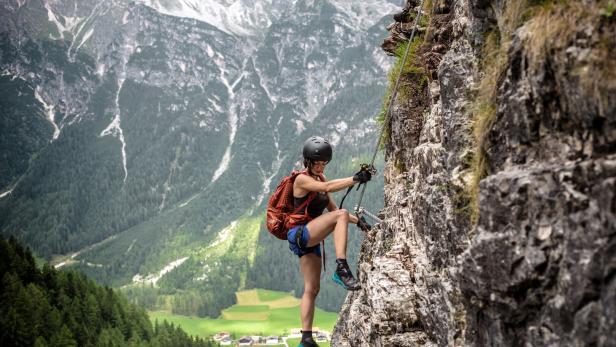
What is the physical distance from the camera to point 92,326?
90.4 m

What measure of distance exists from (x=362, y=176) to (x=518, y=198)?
448 cm

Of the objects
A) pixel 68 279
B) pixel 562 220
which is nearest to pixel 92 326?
pixel 68 279

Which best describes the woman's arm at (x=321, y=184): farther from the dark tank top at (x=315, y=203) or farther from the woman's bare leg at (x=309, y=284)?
the woman's bare leg at (x=309, y=284)

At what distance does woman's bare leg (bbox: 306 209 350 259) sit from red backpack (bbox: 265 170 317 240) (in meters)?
0.36

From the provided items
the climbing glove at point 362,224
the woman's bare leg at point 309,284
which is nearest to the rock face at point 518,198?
the woman's bare leg at point 309,284

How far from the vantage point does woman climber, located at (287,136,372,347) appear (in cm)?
1061

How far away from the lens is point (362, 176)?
10594 mm

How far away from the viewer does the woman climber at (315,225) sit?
10609 mm

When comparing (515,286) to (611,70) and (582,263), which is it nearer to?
(582,263)

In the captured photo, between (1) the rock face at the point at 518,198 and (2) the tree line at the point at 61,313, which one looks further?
(2) the tree line at the point at 61,313

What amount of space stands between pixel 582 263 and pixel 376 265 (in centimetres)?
577

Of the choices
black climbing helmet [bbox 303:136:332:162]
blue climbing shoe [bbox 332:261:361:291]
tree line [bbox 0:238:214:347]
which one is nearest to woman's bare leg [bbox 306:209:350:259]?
blue climbing shoe [bbox 332:261:361:291]

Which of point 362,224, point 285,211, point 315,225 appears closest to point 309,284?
point 315,225

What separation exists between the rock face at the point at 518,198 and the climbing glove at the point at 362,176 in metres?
1.10
